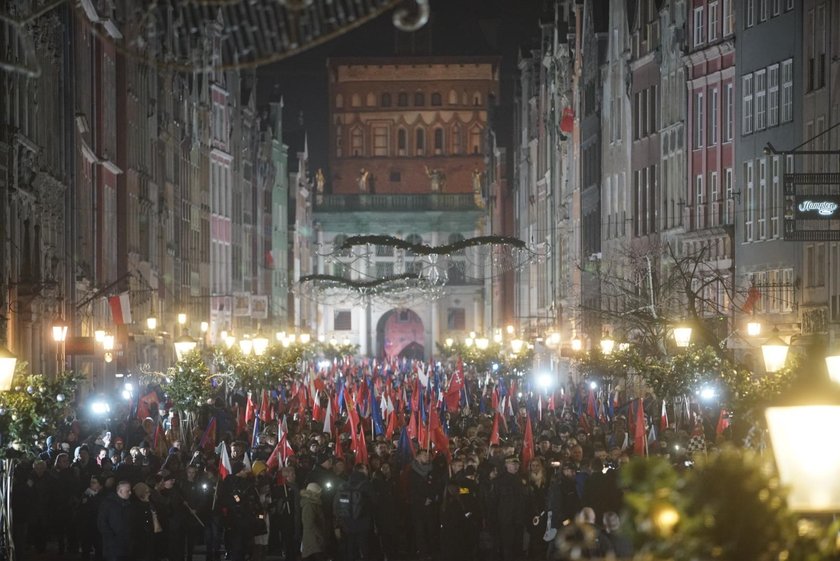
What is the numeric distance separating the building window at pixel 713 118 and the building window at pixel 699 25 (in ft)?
5.50

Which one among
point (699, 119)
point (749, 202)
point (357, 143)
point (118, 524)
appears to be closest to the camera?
point (118, 524)

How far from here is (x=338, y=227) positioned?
6506 inches

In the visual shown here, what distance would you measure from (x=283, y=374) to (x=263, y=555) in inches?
1269

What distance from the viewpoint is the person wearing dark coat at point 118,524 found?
932 inches

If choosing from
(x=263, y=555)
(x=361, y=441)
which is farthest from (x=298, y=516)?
(x=361, y=441)

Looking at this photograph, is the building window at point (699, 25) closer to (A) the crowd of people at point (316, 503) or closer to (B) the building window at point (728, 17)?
(B) the building window at point (728, 17)

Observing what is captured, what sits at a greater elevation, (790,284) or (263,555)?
(790,284)

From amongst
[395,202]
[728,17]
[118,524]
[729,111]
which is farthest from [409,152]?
[118,524]

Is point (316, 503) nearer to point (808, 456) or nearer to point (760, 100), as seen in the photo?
point (808, 456)

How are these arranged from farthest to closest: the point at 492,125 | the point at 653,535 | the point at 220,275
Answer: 1. the point at 492,125
2. the point at 220,275
3. the point at 653,535

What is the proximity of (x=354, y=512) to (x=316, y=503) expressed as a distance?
3.85 feet

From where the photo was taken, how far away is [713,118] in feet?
196

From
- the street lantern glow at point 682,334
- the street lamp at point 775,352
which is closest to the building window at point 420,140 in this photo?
the street lantern glow at point 682,334

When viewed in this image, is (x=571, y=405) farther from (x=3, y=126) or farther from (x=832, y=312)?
(x=3, y=126)
